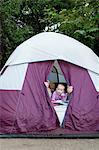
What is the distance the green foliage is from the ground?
3891 millimetres

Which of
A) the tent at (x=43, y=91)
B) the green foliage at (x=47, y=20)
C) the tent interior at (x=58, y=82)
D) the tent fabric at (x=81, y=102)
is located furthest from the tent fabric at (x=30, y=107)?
the green foliage at (x=47, y=20)

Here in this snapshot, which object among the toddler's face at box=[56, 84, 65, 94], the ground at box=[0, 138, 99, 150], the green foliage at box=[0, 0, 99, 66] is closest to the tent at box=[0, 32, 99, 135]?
the toddler's face at box=[56, 84, 65, 94]

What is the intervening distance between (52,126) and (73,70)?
1159 millimetres

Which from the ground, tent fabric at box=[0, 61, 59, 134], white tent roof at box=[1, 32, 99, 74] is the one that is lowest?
the ground

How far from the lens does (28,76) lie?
7.93m

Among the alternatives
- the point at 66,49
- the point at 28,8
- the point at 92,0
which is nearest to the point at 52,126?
the point at 66,49

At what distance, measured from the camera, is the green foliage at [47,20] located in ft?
35.2

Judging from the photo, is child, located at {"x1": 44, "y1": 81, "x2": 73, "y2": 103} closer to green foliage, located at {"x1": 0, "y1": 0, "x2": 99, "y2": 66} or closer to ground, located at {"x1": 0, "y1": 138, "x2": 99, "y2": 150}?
ground, located at {"x1": 0, "y1": 138, "x2": 99, "y2": 150}

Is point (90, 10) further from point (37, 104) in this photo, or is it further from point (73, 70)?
point (37, 104)

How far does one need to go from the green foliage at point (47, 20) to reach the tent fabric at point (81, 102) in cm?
253

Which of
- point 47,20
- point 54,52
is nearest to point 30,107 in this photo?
point 54,52

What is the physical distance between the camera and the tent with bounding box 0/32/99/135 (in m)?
7.69

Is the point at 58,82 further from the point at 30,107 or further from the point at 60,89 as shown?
the point at 30,107

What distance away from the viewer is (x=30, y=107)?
7.78m
